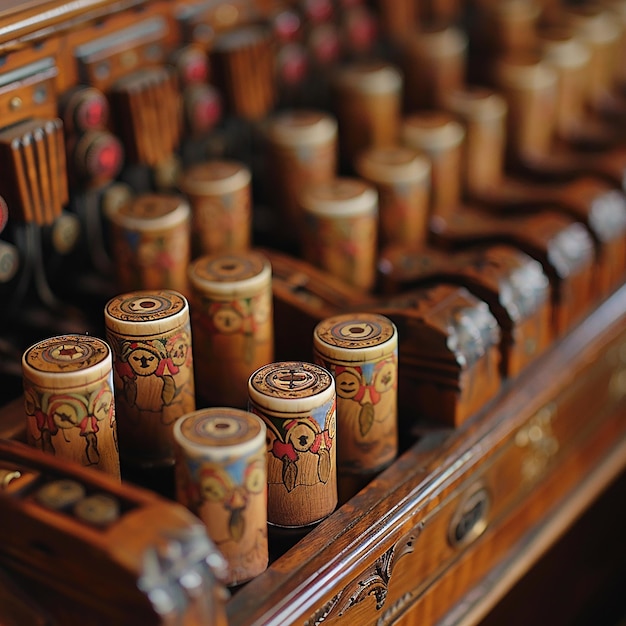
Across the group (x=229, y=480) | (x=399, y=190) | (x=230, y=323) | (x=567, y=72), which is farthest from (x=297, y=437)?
(x=567, y=72)

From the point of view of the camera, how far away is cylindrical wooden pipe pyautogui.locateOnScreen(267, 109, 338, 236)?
55.4 inches

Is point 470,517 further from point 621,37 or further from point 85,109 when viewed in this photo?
point 621,37

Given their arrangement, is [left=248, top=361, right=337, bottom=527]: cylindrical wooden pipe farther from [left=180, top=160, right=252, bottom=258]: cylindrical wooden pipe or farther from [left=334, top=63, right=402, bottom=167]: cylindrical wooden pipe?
[left=334, top=63, right=402, bottom=167]: cylindrical wooden pipe

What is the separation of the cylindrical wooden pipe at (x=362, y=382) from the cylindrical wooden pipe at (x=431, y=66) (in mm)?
688

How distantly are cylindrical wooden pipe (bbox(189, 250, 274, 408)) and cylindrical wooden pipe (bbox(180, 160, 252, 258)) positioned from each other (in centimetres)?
15

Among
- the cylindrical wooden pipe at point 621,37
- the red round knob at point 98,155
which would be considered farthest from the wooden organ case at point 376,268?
the cylindrical wooden pipe at point 621,37

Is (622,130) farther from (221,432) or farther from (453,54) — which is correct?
(221,432)

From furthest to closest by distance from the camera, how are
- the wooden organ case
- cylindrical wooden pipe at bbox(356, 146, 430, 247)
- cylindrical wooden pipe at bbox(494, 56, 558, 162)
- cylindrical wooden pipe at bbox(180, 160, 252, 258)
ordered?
cylindrical wooden pipe at bbox(494, 56, 558, 162) < cylindrical wooden pipe at bbox(356, 146, 430, 247) < cylindrical wooden pipe at bbox(180, 160, 252, 258) < the wooden organ case

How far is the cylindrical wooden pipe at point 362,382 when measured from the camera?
102 centimetres

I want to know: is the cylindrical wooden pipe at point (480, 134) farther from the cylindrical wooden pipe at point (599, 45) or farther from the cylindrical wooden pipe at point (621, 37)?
the cylindrical wooden pipe at point (621, 37)

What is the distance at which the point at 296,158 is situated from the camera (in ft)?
4.62

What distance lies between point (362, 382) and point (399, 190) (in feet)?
1.48

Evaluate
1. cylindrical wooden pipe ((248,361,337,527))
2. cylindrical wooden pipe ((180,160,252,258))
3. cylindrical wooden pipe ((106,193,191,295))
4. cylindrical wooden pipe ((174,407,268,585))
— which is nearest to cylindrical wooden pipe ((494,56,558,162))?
cylindrical wooden pipe ((180,160,252,258))

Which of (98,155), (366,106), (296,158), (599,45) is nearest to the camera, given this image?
(98,155)
